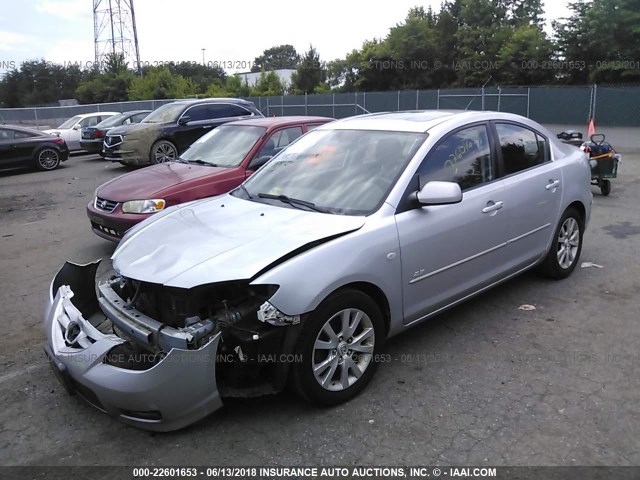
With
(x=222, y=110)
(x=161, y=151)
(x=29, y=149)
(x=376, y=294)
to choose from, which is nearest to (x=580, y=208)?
(x=376, y=294)

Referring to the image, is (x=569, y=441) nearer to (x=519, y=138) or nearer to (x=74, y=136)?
(x=519, y=138)

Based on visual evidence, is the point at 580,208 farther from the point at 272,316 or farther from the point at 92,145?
the point at 92,145

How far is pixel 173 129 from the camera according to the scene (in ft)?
42.1

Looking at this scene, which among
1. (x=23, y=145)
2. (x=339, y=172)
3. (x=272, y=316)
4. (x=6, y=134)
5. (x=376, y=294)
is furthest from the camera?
(x=23, y=145)

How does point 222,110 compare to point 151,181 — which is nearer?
point 151,181

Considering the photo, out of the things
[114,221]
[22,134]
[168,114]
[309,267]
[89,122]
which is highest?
[168,114]

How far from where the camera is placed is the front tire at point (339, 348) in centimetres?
308

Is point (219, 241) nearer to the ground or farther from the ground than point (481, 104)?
nearer to the ground

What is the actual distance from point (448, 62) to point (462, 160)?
35753 millimetres

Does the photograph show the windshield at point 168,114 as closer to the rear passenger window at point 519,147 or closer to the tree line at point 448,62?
the rear passenger window at point 519,147

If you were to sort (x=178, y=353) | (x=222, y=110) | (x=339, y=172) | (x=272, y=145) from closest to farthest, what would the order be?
(x=178, y=353) < (x=339, y=172) < (x=272, y=145) < (x=222, y=110)

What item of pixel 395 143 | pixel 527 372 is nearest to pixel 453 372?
pixel 527 372

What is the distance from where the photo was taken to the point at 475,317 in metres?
4.55

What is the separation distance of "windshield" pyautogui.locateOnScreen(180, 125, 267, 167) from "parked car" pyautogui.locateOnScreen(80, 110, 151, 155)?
1050 cm
